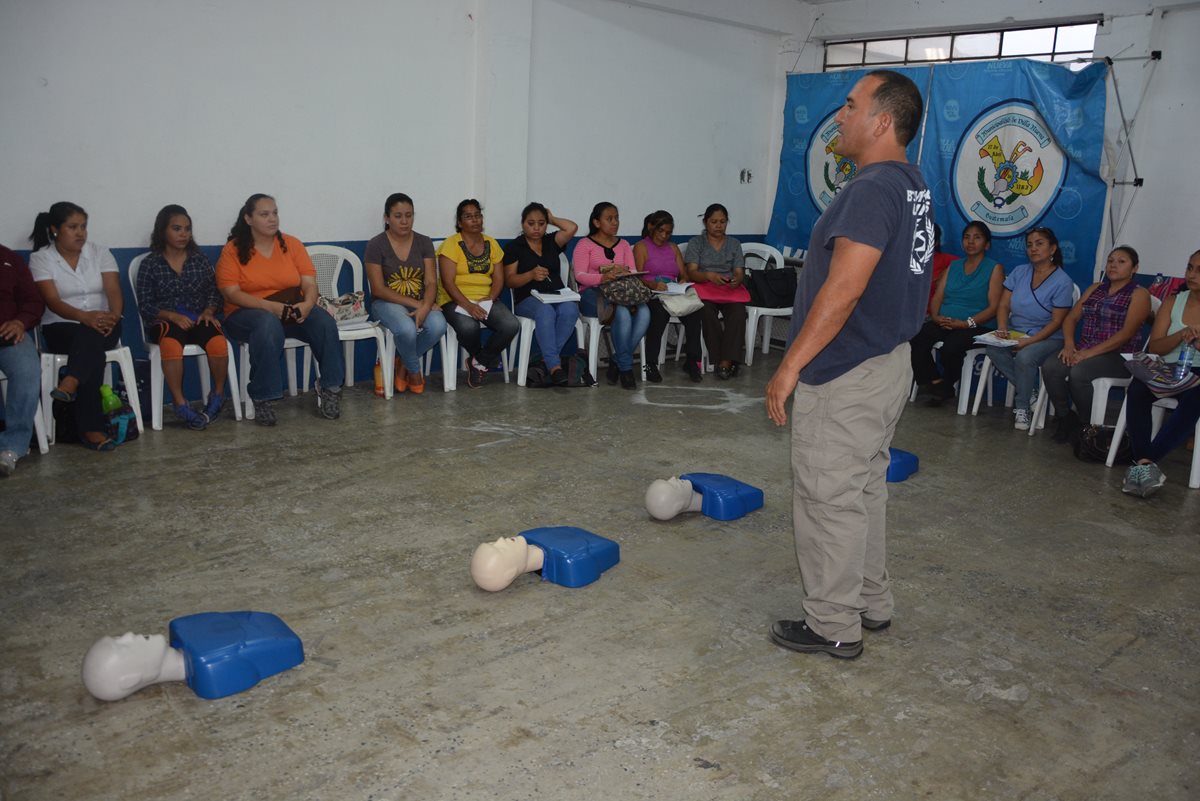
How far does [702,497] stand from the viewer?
4.14 meters

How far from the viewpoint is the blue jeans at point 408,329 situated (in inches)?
233

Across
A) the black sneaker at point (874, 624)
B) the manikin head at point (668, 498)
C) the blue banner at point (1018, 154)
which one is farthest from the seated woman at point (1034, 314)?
the black sneaker at point (874, 624)

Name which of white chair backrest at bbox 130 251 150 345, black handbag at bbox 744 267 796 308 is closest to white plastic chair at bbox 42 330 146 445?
white chair backrest at bbox 130 251 150 345

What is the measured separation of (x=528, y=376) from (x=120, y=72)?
2923 millimetres

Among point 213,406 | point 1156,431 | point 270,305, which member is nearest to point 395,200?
point 270,305

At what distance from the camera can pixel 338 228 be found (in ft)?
20.3

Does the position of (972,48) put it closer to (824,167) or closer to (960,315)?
(824,167)

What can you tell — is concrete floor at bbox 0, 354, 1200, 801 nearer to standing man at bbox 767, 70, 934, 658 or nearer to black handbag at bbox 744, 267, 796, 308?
standing man at bbox 767, 70, 934, 658

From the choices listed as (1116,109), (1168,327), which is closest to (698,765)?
(1168,327)

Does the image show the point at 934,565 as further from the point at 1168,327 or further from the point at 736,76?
the point at 736,76

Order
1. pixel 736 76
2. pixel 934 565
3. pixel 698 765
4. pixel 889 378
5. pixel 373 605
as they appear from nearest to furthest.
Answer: pixel 698 765 < pixel 889 378 < pixel 373 605 < pixel 934 565 < pixel 736 76

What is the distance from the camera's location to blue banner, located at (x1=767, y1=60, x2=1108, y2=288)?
6402 millimetres

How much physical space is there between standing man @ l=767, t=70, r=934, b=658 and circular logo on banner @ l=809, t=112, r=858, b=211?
5.51m

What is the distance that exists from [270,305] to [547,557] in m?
2.75
